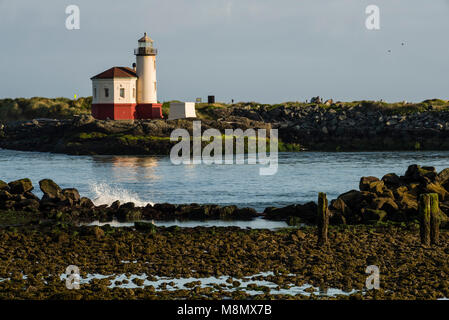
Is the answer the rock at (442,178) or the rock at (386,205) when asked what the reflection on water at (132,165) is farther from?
the rock at (386,205)

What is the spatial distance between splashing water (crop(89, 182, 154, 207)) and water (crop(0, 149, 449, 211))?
1.8 inches

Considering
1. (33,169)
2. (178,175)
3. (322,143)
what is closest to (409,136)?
(322,143)

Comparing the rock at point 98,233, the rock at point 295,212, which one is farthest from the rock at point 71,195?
the rock at point 295,212

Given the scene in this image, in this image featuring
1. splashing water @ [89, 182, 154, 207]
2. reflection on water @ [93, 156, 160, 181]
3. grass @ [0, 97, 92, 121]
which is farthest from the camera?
grass @ [0, 97, 92, 121]

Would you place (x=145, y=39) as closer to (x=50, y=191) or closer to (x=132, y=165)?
(x=132, y=165)

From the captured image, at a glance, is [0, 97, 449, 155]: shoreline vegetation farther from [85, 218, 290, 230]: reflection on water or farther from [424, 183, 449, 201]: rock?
[424, 183, 449, 201]: rock

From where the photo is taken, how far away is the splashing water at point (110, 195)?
31.9 m

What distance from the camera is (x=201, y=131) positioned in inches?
2827

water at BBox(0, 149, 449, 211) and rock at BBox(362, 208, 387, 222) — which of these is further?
water at BBox(0, 149, 449, 211)

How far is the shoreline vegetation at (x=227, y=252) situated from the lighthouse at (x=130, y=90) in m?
45.0

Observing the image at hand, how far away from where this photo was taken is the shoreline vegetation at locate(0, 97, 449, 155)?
6975cm

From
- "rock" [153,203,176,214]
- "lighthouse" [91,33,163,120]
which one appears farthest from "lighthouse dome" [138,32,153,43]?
"rock" [153,203,176,214]

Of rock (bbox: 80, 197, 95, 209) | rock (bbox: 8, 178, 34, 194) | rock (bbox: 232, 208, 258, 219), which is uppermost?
rock (bbox: 8, 178, 34, 194)

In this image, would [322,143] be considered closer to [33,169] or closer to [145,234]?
[33,169]
